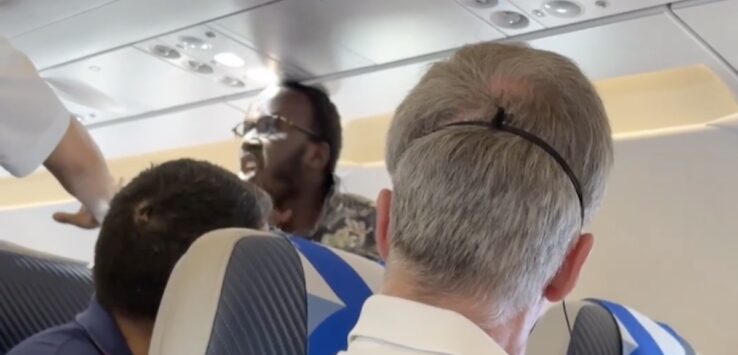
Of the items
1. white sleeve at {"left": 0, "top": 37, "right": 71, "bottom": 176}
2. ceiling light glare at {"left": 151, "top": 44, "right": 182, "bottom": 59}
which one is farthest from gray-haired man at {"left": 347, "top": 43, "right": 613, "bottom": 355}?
ceiling light glare at {"left": 151, "top": 44, "right": 182, "bottom": 59}

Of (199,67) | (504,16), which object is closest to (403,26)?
(504,16)

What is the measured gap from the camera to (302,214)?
9.41 feet

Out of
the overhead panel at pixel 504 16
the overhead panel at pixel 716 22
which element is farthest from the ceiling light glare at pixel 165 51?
the overhead panel at pixel 716 22

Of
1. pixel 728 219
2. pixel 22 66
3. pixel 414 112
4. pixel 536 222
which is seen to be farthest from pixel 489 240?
pixel 728 219

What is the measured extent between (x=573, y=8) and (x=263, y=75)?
1.15 metres

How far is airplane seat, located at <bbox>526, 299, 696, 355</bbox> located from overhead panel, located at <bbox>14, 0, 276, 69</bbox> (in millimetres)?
1291

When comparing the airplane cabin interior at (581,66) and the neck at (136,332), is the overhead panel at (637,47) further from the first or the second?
the neck at (136,332)

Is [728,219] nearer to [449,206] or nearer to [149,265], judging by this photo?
[149,265]

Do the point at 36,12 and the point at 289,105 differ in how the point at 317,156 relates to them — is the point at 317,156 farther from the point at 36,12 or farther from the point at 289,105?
the point at 36,12

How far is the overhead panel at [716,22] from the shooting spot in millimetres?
2283

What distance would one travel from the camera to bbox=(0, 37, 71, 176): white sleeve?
5.89ft

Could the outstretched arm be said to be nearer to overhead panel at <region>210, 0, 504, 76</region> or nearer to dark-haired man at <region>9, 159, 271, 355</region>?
dark-haired man at <region>9, 159, 271, 355</region>

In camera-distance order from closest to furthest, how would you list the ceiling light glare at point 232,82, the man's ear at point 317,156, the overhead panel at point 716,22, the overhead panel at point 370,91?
the overhead panel at point 716,22
the man's ear at point 317,156
the overhead panel at point 370,91
the ceiling light glare at point 232,82

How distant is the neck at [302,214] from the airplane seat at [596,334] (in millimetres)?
1198
